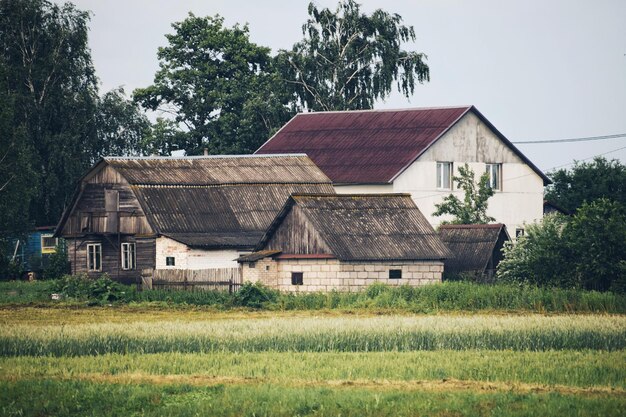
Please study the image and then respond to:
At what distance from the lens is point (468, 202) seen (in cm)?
6278

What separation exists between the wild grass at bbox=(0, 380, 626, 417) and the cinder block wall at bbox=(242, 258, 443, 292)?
2490 cm

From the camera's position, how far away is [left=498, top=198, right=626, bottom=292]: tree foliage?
47.1 m

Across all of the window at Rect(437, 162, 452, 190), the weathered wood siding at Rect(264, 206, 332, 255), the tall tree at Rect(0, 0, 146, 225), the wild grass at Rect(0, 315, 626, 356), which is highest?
the tall tree at Rect(0, 0, 146, 225)

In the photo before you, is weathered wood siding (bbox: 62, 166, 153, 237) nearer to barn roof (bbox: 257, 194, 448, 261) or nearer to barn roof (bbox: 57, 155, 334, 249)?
barn roof (bbox: 57, 155, 334, 249)

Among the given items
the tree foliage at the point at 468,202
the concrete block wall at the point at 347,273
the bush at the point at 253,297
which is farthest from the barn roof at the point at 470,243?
the bush at the point at 253,297

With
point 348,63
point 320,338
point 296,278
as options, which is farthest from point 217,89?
point 320,338

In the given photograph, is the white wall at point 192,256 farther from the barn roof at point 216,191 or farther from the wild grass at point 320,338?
the wild grass at point 320,338

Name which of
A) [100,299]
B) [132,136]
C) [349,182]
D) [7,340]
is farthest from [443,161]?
[7,340]

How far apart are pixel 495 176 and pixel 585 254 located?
2006cm

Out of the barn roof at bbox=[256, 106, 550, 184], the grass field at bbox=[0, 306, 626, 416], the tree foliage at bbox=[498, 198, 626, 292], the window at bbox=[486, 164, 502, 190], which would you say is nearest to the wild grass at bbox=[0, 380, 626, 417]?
the grass field at bbox=[0, 306, 626, 416]

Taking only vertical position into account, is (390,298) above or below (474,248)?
below

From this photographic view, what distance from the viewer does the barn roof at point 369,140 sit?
63.8 m

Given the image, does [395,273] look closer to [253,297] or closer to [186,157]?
[253,297]

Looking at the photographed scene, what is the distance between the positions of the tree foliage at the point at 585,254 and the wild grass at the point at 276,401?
23565 mm
